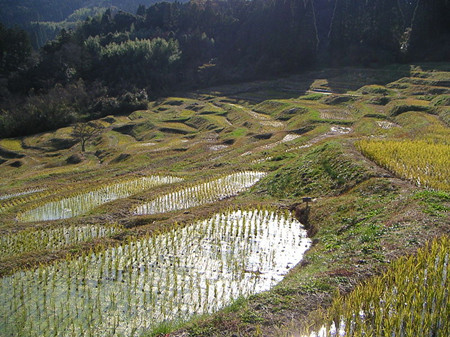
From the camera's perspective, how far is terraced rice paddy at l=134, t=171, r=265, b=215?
20188mm

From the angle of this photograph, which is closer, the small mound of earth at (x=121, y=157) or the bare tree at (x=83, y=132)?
the small mound of earth at (x=121, y=157)

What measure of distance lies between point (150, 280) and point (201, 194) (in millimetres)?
11116

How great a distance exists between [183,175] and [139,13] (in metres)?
136

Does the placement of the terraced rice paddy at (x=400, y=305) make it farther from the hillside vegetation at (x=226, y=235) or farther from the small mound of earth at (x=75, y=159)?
the small mound of earth at (x=75, y=159)

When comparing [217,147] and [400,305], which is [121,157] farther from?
[400,305]

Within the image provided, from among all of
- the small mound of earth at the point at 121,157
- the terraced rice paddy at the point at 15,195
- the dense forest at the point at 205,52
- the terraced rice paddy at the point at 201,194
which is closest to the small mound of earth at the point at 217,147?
the small mound of earth at the point at 121,157

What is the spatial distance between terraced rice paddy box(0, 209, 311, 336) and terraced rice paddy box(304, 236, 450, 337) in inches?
124

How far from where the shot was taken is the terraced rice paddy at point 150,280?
9.02m

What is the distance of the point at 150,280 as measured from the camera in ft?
35.6

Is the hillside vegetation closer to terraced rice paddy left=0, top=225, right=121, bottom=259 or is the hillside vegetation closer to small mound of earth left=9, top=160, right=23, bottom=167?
terraced rice paddy left=0, top=225, right=121, bottom=259

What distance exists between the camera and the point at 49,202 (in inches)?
920

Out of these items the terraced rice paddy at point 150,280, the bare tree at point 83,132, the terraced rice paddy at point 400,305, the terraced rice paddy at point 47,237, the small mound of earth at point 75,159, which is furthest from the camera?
the bare tree at point 83,132

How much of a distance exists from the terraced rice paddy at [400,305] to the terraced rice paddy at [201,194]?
1321cm

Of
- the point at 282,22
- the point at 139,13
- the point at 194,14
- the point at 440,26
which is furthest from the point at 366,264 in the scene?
the point at 139,13
